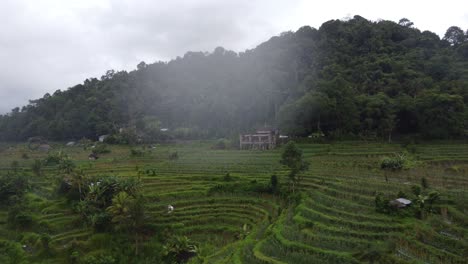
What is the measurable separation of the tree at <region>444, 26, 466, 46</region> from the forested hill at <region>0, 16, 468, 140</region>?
24cm

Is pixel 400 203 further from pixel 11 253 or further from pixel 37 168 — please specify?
pixel 37 168

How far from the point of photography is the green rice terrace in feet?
49.7

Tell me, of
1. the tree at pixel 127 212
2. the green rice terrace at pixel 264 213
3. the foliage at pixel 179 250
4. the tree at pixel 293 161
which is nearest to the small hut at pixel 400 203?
the green rice terrace at pixel 264 213

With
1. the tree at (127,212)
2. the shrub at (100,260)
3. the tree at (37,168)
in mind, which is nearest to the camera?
the shrub at (100,260)

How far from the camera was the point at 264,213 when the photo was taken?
22.4 m

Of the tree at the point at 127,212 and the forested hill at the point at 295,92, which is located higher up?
the forested hill at the point at 295,92

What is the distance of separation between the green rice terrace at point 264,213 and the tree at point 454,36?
136ft

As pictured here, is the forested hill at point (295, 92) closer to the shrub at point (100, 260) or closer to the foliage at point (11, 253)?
the shrub at point (100, 260)

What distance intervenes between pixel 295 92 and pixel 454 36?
125ft

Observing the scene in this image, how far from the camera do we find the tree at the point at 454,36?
6625cm

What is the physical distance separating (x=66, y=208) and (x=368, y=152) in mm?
29225

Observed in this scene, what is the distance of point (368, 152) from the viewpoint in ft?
113

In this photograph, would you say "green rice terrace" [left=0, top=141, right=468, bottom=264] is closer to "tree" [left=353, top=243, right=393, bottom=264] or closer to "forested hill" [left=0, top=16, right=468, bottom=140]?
"tree" [left=353, top=243, right=393, bottom=264]

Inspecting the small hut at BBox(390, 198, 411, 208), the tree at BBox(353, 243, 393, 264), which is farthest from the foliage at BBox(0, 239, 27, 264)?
the small hut at BBox(390, 198, 411, 208)
